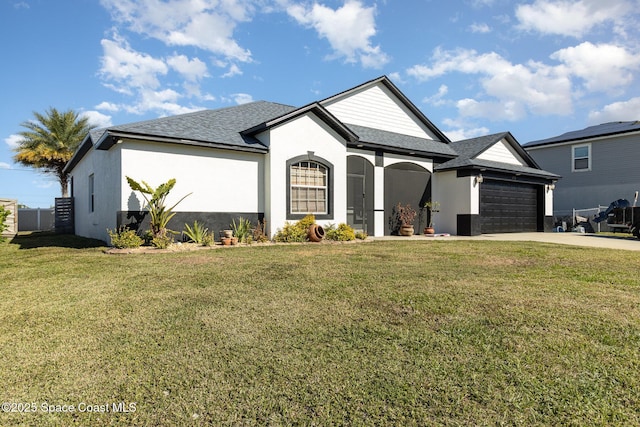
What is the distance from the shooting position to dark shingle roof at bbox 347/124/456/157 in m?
14.6

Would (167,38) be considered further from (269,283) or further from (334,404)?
(334,404)

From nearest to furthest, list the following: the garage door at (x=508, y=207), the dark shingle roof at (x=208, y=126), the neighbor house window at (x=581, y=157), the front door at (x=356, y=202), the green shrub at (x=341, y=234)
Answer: the dark shingle roof at (x=208, y=126), the green shrub at (x=341, y=234), the front door at (x=356, y=202), the garage door at (x=508, y=207), the neighbor house window at (x=581, y=157)

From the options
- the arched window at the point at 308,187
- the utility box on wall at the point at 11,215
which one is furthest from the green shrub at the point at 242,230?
the utility box on wall at the point at 11,215

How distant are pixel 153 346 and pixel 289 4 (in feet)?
36.6

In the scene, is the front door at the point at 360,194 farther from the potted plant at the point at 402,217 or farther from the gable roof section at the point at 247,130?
the potted plant at the point at 402,217

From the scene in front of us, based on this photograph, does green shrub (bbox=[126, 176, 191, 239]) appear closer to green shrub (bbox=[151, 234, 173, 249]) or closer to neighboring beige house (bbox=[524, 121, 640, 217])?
green shrub (bbox=[151, 234, 173, 249])

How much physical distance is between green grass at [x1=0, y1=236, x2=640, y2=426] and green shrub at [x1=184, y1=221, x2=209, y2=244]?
15.0ft

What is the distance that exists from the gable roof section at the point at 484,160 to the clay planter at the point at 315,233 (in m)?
8.02

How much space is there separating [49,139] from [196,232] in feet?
82.5

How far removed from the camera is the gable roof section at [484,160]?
1599cm

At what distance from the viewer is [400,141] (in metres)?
15.8

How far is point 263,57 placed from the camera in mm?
12508

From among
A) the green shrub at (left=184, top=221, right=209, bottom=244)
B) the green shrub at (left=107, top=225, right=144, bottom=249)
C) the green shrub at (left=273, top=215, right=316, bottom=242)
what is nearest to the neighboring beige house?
the green shrub at (left=273, top=215, right=316, bottom=242)

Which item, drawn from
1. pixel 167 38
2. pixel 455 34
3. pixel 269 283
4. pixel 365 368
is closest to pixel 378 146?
pixel 455 34
